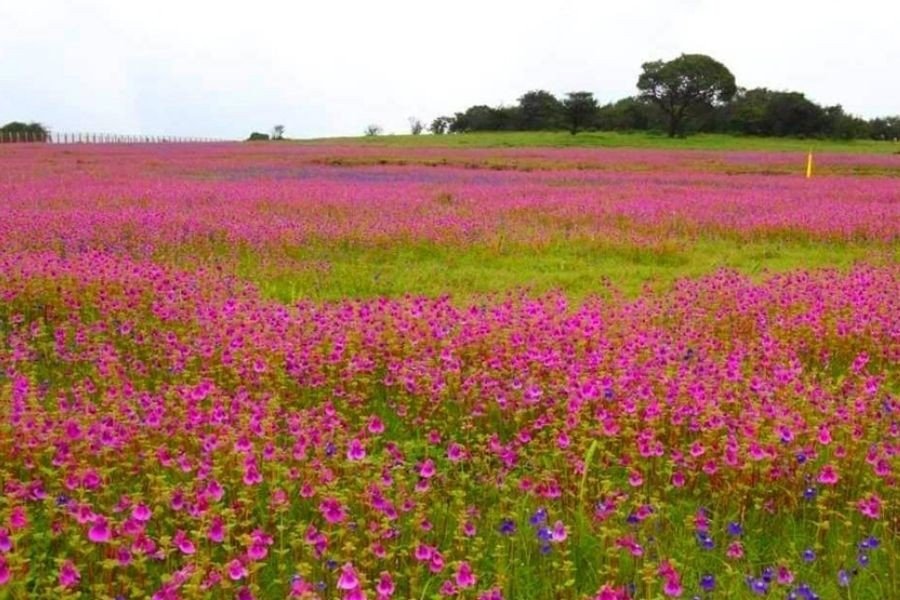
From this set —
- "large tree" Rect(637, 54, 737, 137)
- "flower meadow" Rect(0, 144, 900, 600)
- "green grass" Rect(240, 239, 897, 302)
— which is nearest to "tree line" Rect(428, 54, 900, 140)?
"large tree" Rect(637, 54, 737, 137)

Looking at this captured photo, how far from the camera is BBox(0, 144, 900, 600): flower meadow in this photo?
3.46m

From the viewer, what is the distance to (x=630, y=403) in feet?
16.1

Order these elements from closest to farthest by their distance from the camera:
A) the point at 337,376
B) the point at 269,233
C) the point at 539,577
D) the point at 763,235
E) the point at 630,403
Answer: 1. the point at 539,577
2. the point at 630,403
3. the point at 337,376
4. the point at 269,233
5. the point at 763,235

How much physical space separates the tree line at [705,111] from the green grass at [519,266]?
5598cm

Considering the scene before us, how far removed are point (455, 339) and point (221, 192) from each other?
44.5 ft

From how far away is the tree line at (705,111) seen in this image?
219ft

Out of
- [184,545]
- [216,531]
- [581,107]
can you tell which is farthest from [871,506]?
[581,107]

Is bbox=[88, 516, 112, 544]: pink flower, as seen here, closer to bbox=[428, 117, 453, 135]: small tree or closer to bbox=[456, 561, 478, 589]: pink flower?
bbox=[456, 561, 478, 589]: pink flower

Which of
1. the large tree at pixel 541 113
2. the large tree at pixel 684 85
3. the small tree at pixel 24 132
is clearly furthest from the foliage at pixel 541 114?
the small tree at pixel 24 132

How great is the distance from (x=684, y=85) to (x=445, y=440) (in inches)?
2670

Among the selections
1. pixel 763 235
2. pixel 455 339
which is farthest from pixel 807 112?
pixel 455 339

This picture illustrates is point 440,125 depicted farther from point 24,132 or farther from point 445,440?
point 445,440

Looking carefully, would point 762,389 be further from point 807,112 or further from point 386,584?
point 807,112

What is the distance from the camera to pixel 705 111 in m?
70.7
